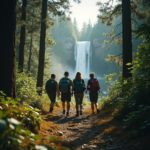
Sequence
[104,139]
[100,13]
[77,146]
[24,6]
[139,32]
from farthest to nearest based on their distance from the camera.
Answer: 1. [24,6]
2. [100,13]
3. [139,32]
4. [104,139]
5. [77,146]

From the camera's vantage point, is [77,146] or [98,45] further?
[98,45]

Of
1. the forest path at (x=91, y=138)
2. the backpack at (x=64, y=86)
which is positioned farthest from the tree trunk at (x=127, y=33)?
the forest path at (x=91, y=138)

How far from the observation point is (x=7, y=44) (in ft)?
26.7

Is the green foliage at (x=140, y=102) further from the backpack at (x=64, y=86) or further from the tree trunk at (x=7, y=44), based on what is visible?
the backpack at (x=64, y=86)

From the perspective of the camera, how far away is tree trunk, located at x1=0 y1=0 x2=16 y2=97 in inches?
316

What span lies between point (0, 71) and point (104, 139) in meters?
2.86

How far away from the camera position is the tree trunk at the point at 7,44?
316 inches

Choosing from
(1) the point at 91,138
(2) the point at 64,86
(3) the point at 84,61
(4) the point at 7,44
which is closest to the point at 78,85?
(2) the point at 64,86

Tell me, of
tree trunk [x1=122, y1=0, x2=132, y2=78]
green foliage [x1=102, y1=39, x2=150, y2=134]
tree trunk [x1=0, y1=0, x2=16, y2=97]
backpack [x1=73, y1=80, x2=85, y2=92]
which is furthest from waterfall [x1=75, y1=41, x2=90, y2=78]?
tree trunk [x1=0, y1=0, x2=16, y2=97]

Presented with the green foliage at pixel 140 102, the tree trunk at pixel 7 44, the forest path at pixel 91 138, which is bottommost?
the forest path at pixel 91 138

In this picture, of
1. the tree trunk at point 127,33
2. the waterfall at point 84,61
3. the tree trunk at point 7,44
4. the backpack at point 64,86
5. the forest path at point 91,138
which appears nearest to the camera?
the forest path at point 91,138

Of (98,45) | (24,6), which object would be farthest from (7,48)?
(98,45)

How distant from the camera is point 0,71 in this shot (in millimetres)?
8039

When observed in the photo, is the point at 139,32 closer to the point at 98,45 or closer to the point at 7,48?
the point at 7,48
